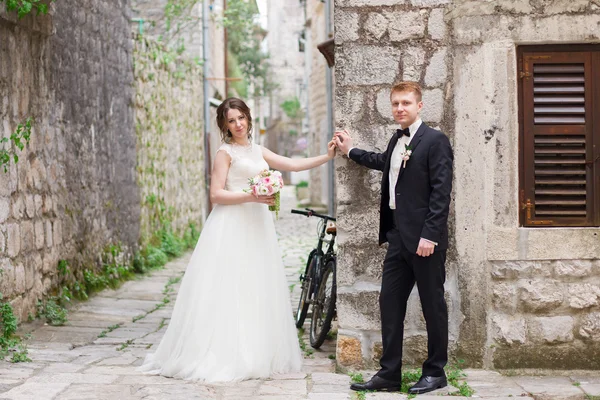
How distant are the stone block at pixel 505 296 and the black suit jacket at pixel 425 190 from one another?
0.69 meters

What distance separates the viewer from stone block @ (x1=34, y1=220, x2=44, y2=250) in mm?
7316

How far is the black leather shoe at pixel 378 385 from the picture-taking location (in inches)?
195

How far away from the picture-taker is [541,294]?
17.6 ft

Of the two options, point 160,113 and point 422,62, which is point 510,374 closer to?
point 422,62

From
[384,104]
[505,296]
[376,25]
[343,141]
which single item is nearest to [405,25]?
[376,25]

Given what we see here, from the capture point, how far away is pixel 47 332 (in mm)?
6891

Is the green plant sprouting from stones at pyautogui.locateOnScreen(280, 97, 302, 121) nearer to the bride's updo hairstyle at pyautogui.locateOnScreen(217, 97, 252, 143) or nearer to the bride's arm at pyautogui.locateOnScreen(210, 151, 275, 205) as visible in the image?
the bride's updo hairstyle at pyautogui.locateOnScreen(217, 97, 252, 143)

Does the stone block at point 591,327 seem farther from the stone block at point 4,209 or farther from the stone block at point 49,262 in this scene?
the stone block at point 49,262

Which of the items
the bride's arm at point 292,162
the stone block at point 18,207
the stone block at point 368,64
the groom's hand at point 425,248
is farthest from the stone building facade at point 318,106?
the groom's hand at point 425,248

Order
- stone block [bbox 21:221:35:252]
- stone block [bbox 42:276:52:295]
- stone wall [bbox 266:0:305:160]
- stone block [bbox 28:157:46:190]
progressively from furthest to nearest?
stone wall [bbox 266:0:305:160]
stone block [bbox 42:276:52:295]
stone block [bbox 28:157:46:190]
stone block [bbox 21:221:35:252]

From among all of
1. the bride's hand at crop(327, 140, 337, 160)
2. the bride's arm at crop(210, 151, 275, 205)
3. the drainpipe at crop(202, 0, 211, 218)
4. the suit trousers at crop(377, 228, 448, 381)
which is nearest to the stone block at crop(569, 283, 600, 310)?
the suit trousers at crop(377, 228, 448, 381)

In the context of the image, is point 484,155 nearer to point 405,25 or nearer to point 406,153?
point 406,153

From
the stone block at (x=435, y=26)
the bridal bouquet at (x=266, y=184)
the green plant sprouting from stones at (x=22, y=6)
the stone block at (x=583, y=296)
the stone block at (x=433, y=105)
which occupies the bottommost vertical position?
the stone block at (x=583, y=296)

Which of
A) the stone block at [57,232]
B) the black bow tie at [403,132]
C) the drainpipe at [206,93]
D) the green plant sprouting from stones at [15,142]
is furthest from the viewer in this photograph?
the drainpipe at [206,93]
